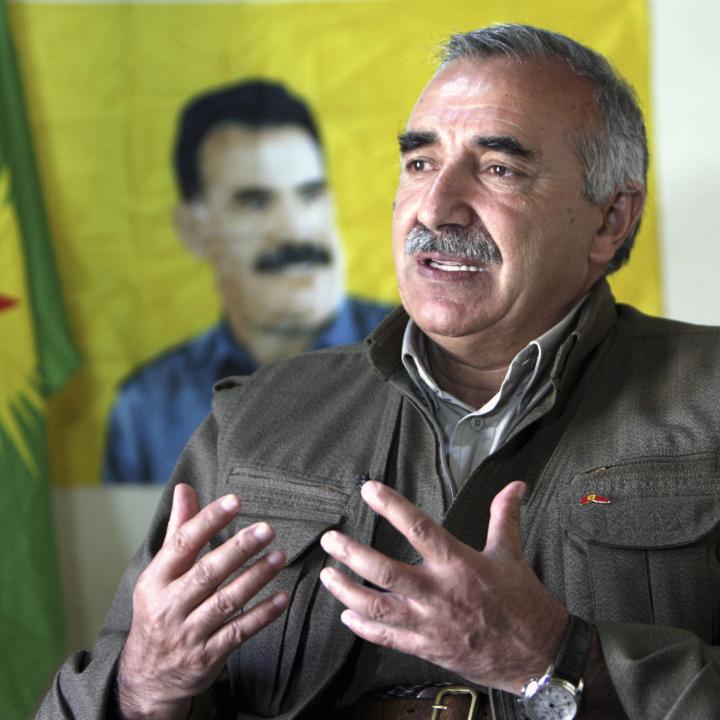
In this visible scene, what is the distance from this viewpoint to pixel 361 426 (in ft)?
5.52

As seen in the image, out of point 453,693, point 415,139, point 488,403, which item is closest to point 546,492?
point 488,403

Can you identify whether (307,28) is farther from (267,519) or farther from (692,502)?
(692,502)

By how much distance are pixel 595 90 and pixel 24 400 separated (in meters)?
1.45

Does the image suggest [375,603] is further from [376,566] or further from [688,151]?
[688,151]

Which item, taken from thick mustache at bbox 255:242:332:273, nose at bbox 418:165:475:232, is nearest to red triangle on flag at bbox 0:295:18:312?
thick mustache at bbox 255:242:332:273

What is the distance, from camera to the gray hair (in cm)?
167

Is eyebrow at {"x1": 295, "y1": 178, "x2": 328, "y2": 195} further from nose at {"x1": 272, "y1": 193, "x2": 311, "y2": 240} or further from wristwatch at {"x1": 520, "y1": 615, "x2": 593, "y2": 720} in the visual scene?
wristwatch at {"x1": 520, "y1": 615, "x2": 593, "y2": 720}

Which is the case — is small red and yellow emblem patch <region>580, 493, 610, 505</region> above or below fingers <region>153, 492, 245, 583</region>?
below

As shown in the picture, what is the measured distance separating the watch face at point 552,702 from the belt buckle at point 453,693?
167 millimetres

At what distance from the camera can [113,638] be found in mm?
1565

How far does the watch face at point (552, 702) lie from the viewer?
1.21m

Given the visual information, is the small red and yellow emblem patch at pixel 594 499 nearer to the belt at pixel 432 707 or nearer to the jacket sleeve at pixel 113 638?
the belt at pixel 432 707

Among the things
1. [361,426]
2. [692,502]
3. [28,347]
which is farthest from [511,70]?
[28,347]

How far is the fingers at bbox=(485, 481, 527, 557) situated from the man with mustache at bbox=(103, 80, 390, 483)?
138 cm
